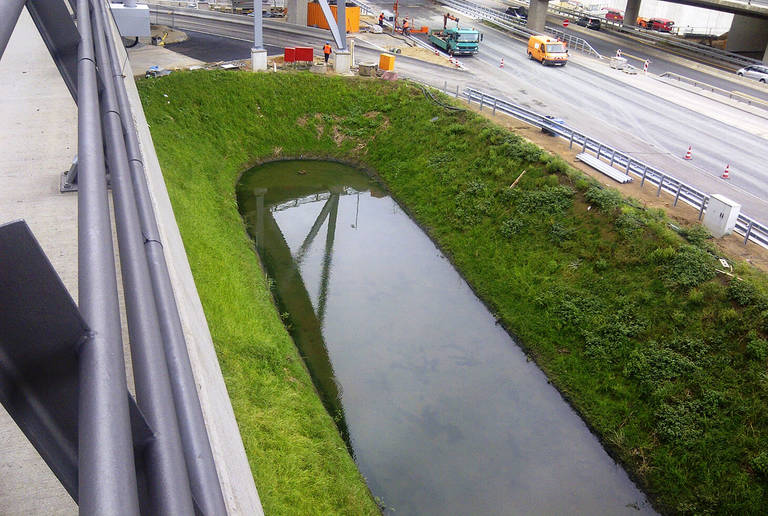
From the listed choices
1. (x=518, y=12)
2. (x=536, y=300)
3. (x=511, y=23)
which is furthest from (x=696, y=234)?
(x=518, y=12)

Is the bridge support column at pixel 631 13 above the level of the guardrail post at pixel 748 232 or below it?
above

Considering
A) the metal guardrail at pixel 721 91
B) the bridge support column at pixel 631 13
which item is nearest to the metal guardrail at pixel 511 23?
the metal guardrail at pixel 721 91

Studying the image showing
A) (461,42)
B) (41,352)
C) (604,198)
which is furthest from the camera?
(461,42)

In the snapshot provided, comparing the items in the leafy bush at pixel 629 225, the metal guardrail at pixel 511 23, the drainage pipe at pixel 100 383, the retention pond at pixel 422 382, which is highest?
the drainage pipe at pixel 100 383

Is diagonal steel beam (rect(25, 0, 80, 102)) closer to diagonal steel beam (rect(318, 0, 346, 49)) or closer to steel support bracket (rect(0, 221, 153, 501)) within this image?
steel support bracket (rect(0, 221, 153, 501))

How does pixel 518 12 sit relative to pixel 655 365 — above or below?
above

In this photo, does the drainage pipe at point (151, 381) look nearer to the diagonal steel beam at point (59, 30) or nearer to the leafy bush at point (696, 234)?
the diagonal steel beam at point (59, 30)

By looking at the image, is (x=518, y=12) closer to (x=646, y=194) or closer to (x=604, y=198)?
(x=646, y=194)

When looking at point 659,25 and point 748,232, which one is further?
point 659,25
